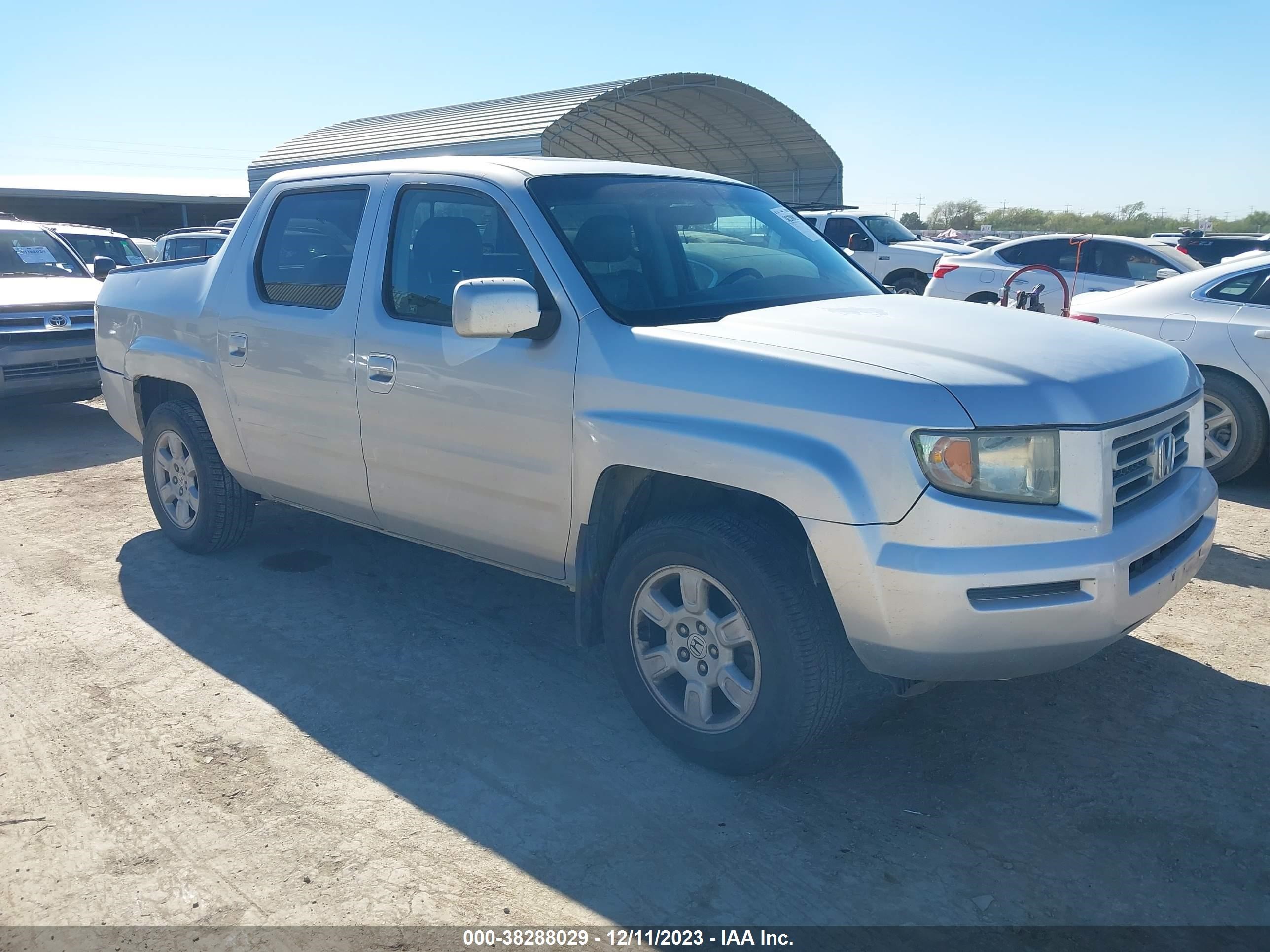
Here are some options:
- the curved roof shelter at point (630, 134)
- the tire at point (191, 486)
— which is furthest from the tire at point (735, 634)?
the curved roof shelter at point (630, 134)

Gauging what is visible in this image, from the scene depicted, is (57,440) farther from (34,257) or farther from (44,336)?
(34,257)

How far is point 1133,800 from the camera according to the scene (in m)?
3.12

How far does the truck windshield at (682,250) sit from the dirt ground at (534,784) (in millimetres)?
1525

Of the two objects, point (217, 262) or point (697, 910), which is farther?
point (217, 262)

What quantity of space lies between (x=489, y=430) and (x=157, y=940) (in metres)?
1.86

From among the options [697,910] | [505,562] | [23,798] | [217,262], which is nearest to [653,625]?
[505,562]

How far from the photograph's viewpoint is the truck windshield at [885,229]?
697 inches

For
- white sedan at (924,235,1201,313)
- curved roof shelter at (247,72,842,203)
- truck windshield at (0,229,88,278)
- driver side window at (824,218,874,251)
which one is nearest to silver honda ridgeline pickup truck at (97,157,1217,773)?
truck windshield at (0,229,88,278)

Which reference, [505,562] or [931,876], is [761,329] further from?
[931,876]

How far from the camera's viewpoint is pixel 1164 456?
3238 mm

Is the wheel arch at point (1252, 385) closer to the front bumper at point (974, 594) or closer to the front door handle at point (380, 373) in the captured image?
the front bumper at point (974, 594)

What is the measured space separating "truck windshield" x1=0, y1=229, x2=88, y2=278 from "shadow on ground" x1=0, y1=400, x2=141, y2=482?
1.35 meters

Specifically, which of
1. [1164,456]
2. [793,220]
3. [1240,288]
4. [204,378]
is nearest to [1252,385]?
[1240,288]

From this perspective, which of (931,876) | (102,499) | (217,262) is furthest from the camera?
(102,499)
